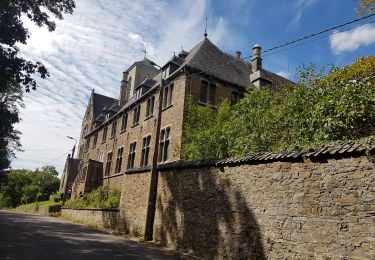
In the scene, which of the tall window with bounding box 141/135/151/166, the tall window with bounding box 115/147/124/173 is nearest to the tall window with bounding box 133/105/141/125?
A: the tall window with bounding box 141/135/151/166

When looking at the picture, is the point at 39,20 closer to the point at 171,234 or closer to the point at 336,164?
the point at 171,234

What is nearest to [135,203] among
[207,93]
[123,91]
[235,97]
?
[207,93]

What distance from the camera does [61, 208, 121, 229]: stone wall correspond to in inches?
745

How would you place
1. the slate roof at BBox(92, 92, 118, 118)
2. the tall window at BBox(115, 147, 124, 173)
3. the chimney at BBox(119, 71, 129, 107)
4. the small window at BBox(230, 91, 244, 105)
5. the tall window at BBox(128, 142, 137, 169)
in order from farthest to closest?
the slate roof at BBox(92, 92, 118, 118) → the chimney at BBox(119, 71, 129, 107) → the tall window at BBox(115, 147, 124, 173) → the tall window at BBox(128, 142, 137, 169) → the small window at BBox(230, 91, 244, 105)

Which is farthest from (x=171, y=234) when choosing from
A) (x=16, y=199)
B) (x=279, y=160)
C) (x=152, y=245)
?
(x=16, y=199)

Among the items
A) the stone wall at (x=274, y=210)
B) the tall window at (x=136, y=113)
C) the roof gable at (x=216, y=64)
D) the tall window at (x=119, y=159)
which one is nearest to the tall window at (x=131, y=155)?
the tall window at (x=136, y=113)

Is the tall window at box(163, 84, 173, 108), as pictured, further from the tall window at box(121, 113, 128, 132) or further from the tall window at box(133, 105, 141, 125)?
the tall window at box(121, 113, 128, 132)

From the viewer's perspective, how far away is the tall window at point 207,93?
2344 centimetres

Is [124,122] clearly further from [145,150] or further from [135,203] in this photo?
[135,203]

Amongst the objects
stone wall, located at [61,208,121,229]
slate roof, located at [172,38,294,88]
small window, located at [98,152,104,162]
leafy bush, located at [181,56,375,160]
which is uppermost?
slate roof, located at [172,38,294,88]

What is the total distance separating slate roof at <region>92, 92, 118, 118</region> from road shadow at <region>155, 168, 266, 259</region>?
114 ft

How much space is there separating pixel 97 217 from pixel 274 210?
15642 mm

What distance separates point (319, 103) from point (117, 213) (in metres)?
12.4

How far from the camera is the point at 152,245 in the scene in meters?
13.5
